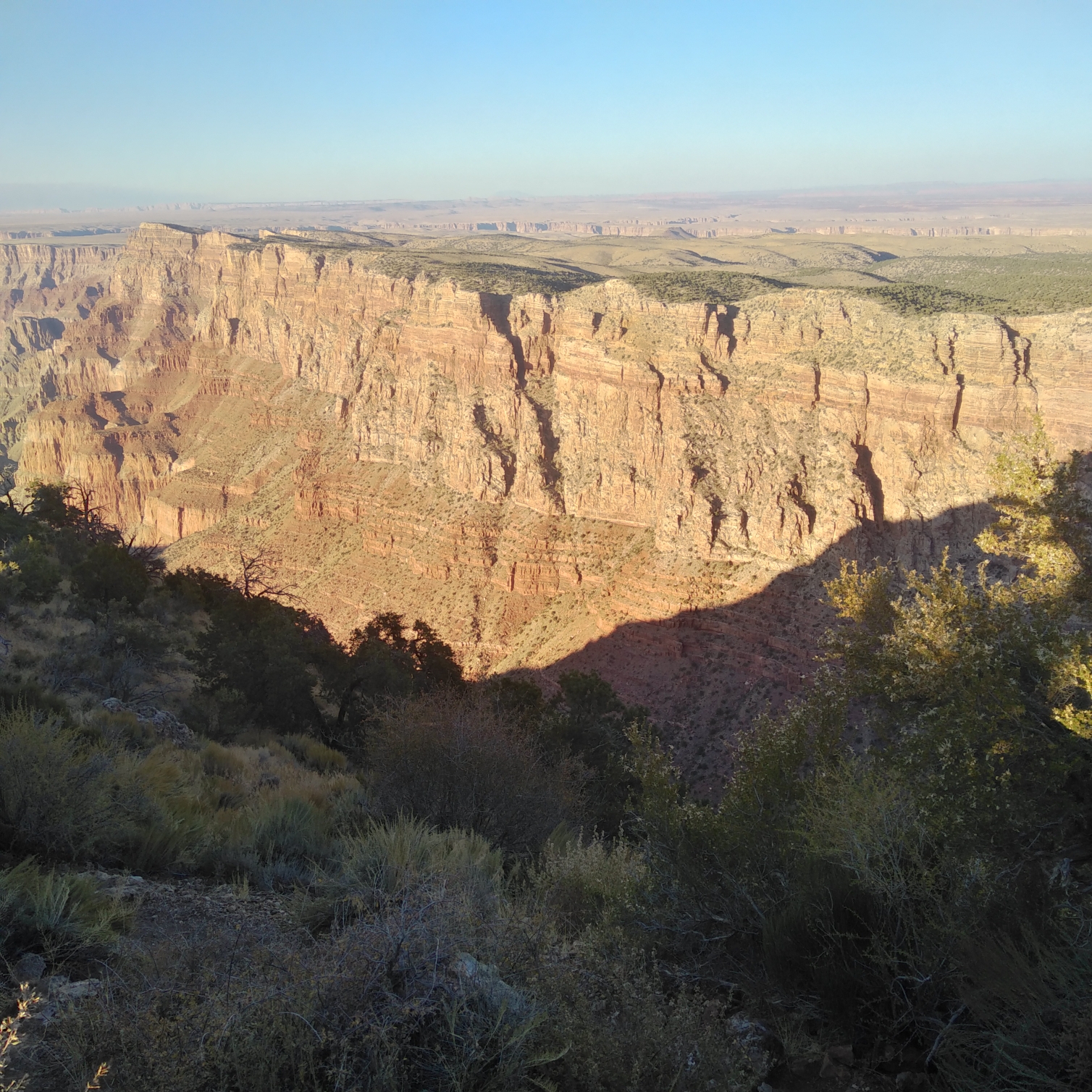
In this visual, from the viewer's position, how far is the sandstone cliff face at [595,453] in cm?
3328

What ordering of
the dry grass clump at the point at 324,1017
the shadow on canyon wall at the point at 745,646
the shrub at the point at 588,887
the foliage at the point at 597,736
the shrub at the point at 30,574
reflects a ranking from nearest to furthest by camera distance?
the dry grass clump at the point at 324,1017, the shrub at the point at 588,887, the foliage at the point at 597,736, the shrub at the point at 30,574, the shadow on canyon wall at the point at 745,646

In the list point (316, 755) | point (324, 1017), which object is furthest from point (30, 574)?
point (324, 1017)

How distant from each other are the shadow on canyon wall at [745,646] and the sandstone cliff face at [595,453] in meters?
0.17

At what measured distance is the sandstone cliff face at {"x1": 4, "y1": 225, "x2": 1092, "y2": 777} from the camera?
33281 mm

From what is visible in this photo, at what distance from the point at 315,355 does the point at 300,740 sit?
2368 inches

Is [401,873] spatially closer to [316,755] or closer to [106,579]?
[316,755]

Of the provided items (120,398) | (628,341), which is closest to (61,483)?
(628,341)

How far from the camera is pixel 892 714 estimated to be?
1080cm

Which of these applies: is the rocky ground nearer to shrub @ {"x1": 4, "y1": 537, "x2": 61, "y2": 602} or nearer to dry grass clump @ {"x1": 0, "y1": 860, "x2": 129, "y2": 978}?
dry grass clump @ {"x1": 0, "y1": 860, "x2": 129, "y2": 978}

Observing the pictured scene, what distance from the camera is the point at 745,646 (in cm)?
3198

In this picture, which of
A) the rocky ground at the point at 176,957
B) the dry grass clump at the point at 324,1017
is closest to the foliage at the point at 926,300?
the rocky ground at the point at 176,957

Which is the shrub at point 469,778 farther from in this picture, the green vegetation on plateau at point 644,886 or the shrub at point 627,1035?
the shrub at point 627,1035

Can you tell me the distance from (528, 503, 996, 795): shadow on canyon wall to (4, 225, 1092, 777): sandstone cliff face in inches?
6.6

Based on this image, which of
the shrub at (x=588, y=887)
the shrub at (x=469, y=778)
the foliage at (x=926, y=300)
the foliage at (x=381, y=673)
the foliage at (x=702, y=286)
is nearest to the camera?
the shrub at (x=588, y=887)
